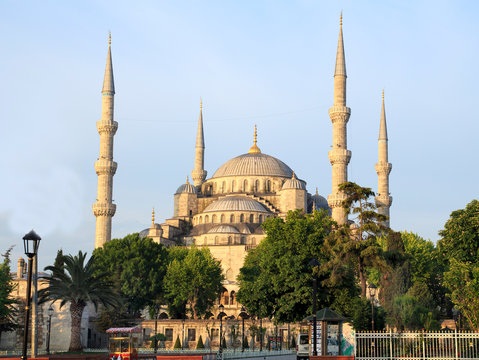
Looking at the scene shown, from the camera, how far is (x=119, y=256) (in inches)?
2355

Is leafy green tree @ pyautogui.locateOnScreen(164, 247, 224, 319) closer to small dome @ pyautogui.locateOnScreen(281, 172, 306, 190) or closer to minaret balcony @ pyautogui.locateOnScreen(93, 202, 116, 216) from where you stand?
minaret balcony @ pyautogui.locateOnScreen(93, 202, 116, 216)

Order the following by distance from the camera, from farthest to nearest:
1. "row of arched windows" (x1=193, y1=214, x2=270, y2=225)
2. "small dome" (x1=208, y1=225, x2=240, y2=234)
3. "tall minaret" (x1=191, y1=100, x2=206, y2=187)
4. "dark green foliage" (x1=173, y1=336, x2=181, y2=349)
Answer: "tall minaret" (x1=191, y1=100, x2=206, y2=187) < "row of arched windows" (x1=193, y1=214, x2=270, y2=225) < "small dome" (x1=208, y1=225, x2=240, y2=234) < "dark green foliage" (x1=173, y1=336, x2=181, y2=349)

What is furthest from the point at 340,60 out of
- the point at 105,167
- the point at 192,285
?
the point at 192,285

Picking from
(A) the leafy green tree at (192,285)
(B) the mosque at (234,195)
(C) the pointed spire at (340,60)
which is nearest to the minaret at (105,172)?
(B) the mosque at (234,195)

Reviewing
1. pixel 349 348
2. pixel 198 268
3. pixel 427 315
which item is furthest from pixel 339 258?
pixel 198 268

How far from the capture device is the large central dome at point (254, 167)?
91.7m

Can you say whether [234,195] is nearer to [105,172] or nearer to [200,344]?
[105,172]

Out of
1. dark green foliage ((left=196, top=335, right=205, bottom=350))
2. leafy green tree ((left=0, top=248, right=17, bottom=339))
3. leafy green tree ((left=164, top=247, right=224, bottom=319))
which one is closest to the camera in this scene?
leafy green tree ((left=0, top=248, right=17, bottom=339))

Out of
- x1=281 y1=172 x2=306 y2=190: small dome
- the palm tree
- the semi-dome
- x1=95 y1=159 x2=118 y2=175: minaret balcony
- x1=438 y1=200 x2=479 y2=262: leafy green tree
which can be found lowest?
the palm tree

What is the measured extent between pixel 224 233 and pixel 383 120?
68.6 feet

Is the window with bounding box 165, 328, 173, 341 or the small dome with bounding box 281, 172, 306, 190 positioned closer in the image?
the window with bounding box 165, 328, 173, 341

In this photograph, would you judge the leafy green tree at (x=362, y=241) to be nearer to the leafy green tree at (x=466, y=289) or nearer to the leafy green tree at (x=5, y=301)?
the leafy green tree at (x=466, y=289)

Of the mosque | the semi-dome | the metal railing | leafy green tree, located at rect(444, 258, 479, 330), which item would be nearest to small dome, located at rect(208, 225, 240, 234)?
the mosque

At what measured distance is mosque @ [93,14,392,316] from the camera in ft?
223
